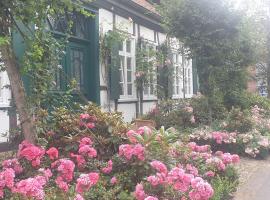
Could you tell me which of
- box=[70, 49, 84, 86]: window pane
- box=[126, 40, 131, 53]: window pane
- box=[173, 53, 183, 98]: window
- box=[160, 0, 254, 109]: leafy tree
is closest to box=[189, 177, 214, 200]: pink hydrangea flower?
box=[70, 49, 84, 86]: window pane

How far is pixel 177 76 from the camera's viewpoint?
56.4 feet

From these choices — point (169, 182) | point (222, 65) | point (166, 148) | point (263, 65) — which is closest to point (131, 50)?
point (222, 65)

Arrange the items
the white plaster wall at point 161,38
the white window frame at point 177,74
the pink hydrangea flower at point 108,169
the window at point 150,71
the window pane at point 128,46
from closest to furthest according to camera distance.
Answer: the pink hydrangea flower at point 108,169 < the window pane at point 128,46 < the window at point 150,71 < the white plaster wall at point 161,38 < the white window frame at point 177,74

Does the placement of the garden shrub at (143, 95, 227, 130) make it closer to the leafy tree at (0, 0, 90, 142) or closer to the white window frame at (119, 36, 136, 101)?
the white window frame at (119, 36, 136, 101)

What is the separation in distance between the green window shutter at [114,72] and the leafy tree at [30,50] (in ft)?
20.9

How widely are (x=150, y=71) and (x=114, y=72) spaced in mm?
1933

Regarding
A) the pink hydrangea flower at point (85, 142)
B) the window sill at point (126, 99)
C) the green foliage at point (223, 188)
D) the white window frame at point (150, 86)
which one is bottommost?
the green foliage at point (223, 188)

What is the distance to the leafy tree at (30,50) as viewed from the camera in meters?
5.71

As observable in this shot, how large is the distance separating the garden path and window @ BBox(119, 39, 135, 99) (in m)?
5.04

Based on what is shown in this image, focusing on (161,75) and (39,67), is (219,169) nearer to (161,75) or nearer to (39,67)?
(39,67)

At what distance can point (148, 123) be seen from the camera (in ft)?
36.9

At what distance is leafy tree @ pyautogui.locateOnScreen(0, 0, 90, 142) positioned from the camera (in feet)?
18.7

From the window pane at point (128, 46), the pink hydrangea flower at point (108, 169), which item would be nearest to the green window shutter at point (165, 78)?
the window pane at point (128, 46)

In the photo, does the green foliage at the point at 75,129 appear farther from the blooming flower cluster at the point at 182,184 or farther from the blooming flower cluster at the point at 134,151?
the blooming flower cluster at the point at 182,184
